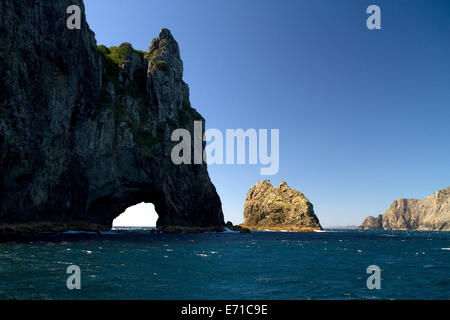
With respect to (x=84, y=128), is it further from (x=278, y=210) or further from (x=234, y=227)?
(x=278, y=210)

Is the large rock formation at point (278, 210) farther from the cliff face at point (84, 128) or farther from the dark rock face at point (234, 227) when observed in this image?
the cliff face at point (84, 128)

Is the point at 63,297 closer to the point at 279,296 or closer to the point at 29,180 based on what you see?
the point at 279,296

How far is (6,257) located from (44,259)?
3487mm

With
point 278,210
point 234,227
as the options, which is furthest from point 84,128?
point 278,210

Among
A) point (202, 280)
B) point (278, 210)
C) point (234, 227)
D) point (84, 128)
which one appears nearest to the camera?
point (202, 280)

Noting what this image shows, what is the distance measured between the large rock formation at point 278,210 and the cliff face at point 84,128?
65355 mm

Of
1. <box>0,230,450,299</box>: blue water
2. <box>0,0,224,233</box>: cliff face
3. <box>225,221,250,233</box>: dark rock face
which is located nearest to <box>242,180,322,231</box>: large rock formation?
<box>225,221,250,233</box>: dark rock face

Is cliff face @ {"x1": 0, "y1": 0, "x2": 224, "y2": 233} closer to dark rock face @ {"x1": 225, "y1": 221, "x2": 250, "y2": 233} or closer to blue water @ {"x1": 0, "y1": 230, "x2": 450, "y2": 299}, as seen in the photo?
dark rock face @ {"x1": 225, "y1": 221, "x2": 250, "y2": 233}

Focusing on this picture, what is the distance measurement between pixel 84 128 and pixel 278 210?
124376 millimetres

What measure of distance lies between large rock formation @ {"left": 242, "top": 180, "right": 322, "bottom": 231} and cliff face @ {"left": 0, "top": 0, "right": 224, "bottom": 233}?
214 feet

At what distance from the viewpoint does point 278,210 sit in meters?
171

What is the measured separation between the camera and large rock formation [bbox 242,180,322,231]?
160m

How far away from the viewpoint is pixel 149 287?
1725cm

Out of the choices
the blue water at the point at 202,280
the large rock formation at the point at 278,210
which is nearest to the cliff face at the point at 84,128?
the blue water at the point at 202,280
